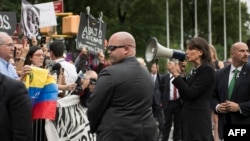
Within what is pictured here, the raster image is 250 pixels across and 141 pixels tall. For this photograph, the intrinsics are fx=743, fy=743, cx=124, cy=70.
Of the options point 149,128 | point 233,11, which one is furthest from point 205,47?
point 233,11

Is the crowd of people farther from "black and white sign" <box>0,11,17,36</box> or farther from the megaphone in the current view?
"black and white sign" <box>0,11,17,36</box>

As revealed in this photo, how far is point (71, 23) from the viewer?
1511 centimetres

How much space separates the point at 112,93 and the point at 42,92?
2696mm

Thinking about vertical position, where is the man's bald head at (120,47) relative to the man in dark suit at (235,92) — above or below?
above

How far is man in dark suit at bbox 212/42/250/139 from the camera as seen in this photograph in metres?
9.49

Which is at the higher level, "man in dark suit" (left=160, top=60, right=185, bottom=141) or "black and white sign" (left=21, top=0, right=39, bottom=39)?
"black and white sign" (left=21, top=0, right=39, bottom=39)

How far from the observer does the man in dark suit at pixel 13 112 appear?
596 cm

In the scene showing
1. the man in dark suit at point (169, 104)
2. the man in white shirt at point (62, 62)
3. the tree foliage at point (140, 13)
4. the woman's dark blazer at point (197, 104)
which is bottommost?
the man in dark suit at point (169, 104)

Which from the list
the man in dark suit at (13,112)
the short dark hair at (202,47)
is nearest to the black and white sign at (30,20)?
the short dark hair at (202,47)

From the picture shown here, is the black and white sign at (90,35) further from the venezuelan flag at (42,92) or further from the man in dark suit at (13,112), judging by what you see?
the man in dark suit at (13,112)

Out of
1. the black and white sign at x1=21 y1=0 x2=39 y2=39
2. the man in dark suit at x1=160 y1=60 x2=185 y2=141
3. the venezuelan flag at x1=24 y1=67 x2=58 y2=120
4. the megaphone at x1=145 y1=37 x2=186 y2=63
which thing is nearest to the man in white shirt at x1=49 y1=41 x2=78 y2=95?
the megaphone at x1=145 y1=37 x2=186 y2=63

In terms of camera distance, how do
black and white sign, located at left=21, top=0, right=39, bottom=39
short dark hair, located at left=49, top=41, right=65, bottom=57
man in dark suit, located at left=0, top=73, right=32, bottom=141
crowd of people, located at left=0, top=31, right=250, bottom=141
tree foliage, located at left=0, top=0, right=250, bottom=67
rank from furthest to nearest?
1. tree foliage, located at left=0, top=0, right=250, bottom=67
2. black and white sign, located at left=21, top=0, right=39, bottom=39
3. short dark hair, located at left=49, top=41, right=65, bottom=57
4. crowd of people, located at left=0, top=31, right=250, bottom=141
5. man in dark suit, located at left=0, top=73, right=32, bottom=141

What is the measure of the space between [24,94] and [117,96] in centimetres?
143

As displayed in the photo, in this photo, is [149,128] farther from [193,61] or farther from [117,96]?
[193,61]
